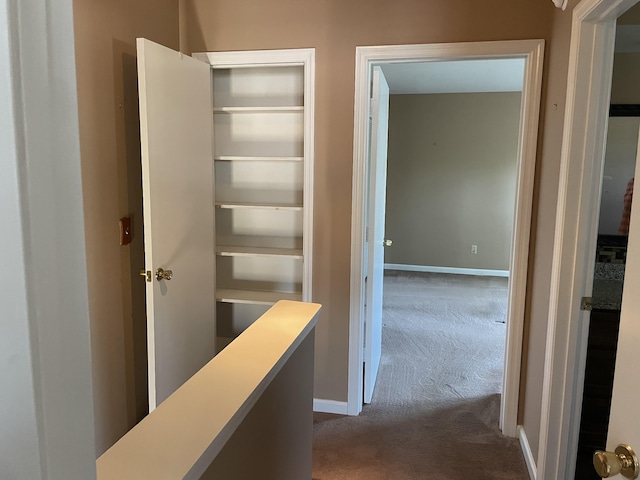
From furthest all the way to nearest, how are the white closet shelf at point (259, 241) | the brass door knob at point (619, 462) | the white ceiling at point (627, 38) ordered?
the white closet shelf at point (259, 241) → the white ceiling at point (627, 38) → the brass door knob at point (619, 462)

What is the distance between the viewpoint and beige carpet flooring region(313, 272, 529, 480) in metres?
2.37

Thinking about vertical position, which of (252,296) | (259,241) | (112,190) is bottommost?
(252,296)

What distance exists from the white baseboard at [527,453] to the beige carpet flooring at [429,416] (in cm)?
4

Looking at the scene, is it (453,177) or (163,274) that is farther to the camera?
(453,177)

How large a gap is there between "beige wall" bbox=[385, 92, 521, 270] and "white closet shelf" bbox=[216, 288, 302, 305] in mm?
4023

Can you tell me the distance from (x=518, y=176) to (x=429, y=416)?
1444 mm

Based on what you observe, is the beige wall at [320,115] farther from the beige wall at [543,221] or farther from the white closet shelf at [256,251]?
the white closet shelf at [256,251]

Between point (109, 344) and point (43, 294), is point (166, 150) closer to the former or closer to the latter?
point (109, 344)

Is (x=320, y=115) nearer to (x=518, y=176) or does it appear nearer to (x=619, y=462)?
(x=518, y=176)

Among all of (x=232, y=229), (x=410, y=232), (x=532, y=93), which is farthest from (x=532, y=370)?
(x=410, y=232)

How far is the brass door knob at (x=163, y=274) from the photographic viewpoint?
225 centimetres

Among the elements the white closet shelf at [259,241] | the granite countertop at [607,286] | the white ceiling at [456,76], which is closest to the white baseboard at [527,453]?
the granite countertop at [607,286]

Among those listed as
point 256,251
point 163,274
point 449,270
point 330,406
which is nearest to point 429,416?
point 330,406

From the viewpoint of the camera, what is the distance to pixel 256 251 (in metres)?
A: 2.94
